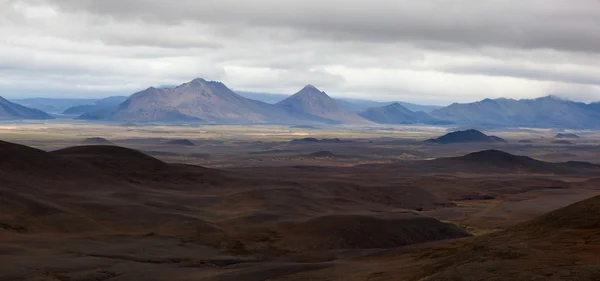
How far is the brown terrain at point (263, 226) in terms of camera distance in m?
39.2

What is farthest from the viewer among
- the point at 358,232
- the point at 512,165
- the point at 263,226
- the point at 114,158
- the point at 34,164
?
the point at 512,165

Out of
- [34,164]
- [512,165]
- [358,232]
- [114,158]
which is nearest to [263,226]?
[358,232]

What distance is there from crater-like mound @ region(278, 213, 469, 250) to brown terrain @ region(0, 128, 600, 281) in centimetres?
14

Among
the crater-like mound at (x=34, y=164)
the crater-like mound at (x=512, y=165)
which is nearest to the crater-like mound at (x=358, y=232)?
the crater-like mound at (x=34, y=164)

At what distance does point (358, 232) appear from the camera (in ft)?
203

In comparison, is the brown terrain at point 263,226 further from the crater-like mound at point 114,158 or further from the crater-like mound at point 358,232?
the crater-like mound at point 114,158

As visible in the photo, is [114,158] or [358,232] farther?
[114,158]

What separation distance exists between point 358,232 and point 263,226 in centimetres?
851

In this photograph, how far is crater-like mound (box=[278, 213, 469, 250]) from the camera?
5966 cm

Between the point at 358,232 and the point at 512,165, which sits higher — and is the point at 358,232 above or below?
below

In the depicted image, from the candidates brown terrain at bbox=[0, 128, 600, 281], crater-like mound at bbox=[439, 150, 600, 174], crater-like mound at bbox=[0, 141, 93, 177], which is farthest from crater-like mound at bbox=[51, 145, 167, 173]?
crater-like mound at bbox=[439, 150, 600, 174]

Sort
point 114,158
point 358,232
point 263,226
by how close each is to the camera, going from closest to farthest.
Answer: point 358,232 → point 263,226 → point 114,158

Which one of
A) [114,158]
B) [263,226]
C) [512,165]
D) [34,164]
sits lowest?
[263,226]

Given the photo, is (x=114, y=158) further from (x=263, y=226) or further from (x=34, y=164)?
(x=263, y=226)
